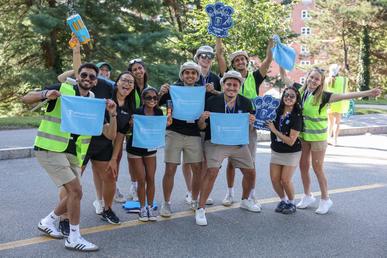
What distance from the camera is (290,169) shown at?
5953 mm

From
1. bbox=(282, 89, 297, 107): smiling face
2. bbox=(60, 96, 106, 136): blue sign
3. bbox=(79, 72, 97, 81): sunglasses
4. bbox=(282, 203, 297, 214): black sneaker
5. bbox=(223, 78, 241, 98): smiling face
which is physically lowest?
bbox=(282, 203, 297, 214): black sneaker

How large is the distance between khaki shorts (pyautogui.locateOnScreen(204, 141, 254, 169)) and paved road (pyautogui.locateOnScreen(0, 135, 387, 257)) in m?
0.69

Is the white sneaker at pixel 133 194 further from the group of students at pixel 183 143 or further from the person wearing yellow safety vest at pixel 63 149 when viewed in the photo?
the person wearing yellow safety vest at pixel 63 149

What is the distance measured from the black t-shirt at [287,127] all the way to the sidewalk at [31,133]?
5989mm

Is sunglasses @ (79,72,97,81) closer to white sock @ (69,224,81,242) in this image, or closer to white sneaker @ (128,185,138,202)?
white sock @ (69,224,81,242)

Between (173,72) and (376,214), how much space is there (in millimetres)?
14339

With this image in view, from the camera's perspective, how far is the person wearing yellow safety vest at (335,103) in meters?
10.6

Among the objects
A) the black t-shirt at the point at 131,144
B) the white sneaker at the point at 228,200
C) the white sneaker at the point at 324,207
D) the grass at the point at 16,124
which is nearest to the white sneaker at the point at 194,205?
the white sneaker at the point at 228,200

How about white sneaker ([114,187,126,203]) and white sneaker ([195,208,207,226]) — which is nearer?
white sneaker ([195,208,207,226])

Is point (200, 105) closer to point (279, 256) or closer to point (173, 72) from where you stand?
point (279, 256)

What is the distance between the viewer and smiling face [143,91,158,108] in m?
5.42

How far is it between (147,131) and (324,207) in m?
2.67

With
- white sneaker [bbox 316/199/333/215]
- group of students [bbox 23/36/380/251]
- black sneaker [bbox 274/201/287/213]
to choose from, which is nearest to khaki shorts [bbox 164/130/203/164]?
group of students [bbox 23/36/380/251]

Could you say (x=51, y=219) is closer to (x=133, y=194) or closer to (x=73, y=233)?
(x=73, y=233)
